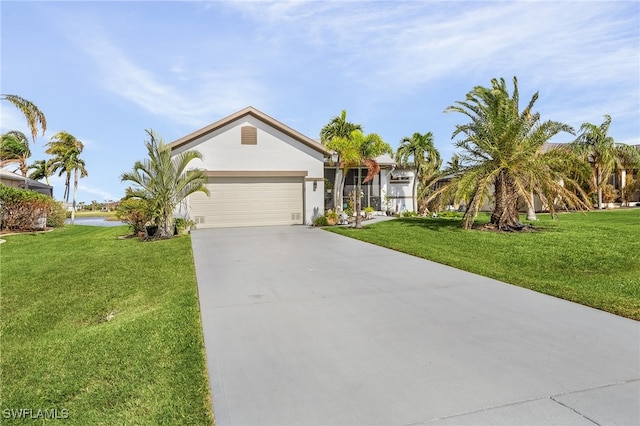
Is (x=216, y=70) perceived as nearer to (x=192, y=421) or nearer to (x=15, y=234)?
(x=15, y=234)

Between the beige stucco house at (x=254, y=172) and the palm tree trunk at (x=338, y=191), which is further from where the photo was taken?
the palm tree trunk at (x=338, y=191)

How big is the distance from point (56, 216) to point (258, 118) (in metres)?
12.2

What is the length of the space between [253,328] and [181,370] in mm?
1126

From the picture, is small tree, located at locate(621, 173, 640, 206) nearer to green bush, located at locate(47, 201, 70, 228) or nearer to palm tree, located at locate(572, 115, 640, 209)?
palm tree, located at locate(572, 115, 640, 209)

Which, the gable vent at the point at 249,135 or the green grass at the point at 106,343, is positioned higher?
the gable vent at the point at 249,135

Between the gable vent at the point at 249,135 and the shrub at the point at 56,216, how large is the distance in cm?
1074

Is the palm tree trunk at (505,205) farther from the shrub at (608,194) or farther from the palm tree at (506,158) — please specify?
the shrub at (608,194)

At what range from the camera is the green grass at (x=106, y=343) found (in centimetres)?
A: 284

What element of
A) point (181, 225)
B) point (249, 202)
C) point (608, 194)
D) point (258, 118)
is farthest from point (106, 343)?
point (608, 194)

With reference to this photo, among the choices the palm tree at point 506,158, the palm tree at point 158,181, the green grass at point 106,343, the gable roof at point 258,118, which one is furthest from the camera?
the gable roof at point 258,118

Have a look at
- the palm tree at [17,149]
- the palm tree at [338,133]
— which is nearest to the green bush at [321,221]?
the palm tree at [338,133]

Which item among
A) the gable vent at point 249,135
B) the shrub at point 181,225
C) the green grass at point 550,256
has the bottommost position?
the green grass at point 550,256

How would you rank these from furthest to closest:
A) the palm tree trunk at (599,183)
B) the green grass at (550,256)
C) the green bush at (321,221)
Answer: the palm tree trunk at (599,183)
the green bush at (321,221)
the green grass at (550,256)

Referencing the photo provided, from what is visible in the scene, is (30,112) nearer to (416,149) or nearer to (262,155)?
(262,155)
